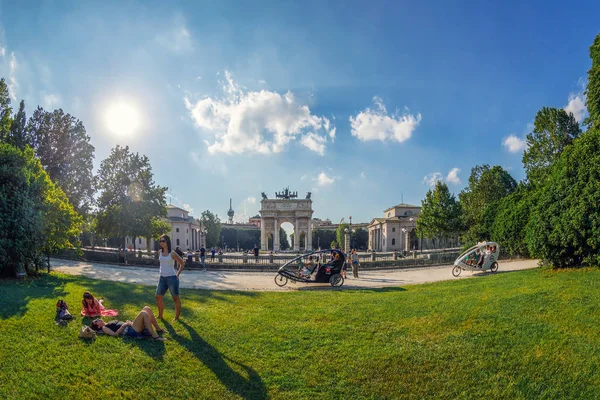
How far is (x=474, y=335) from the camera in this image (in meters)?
7.56

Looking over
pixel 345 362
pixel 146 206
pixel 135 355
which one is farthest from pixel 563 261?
pixel 146 206

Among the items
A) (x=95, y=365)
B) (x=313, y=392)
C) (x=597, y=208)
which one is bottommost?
(x=313, y=392)

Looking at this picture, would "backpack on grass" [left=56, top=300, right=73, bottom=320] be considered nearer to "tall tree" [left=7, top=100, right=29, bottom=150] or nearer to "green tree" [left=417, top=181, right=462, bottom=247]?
"tall tree" [left=7, top=100, right=29, bottom=150]

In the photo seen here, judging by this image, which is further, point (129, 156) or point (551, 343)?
point (129, 156)

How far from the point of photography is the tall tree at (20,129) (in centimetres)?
2841

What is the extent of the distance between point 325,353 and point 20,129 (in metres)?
34.6

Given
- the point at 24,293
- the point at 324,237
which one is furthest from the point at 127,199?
the point at 324,237

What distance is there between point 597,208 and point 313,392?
45.2 feet

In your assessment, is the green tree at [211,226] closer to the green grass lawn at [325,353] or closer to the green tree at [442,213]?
the green tree at [442,213]

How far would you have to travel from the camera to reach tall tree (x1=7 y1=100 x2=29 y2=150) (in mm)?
28406

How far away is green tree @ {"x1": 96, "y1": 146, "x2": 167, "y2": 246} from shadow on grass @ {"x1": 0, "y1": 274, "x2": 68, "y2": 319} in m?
14.6

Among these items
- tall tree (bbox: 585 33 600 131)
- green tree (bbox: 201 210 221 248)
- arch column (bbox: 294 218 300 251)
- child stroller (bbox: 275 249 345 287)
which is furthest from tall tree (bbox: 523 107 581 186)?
green tree (bbox: 201 210 221 248)

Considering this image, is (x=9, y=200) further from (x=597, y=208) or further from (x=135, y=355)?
(x=597, y=208)

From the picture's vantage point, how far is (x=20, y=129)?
1163 inches
